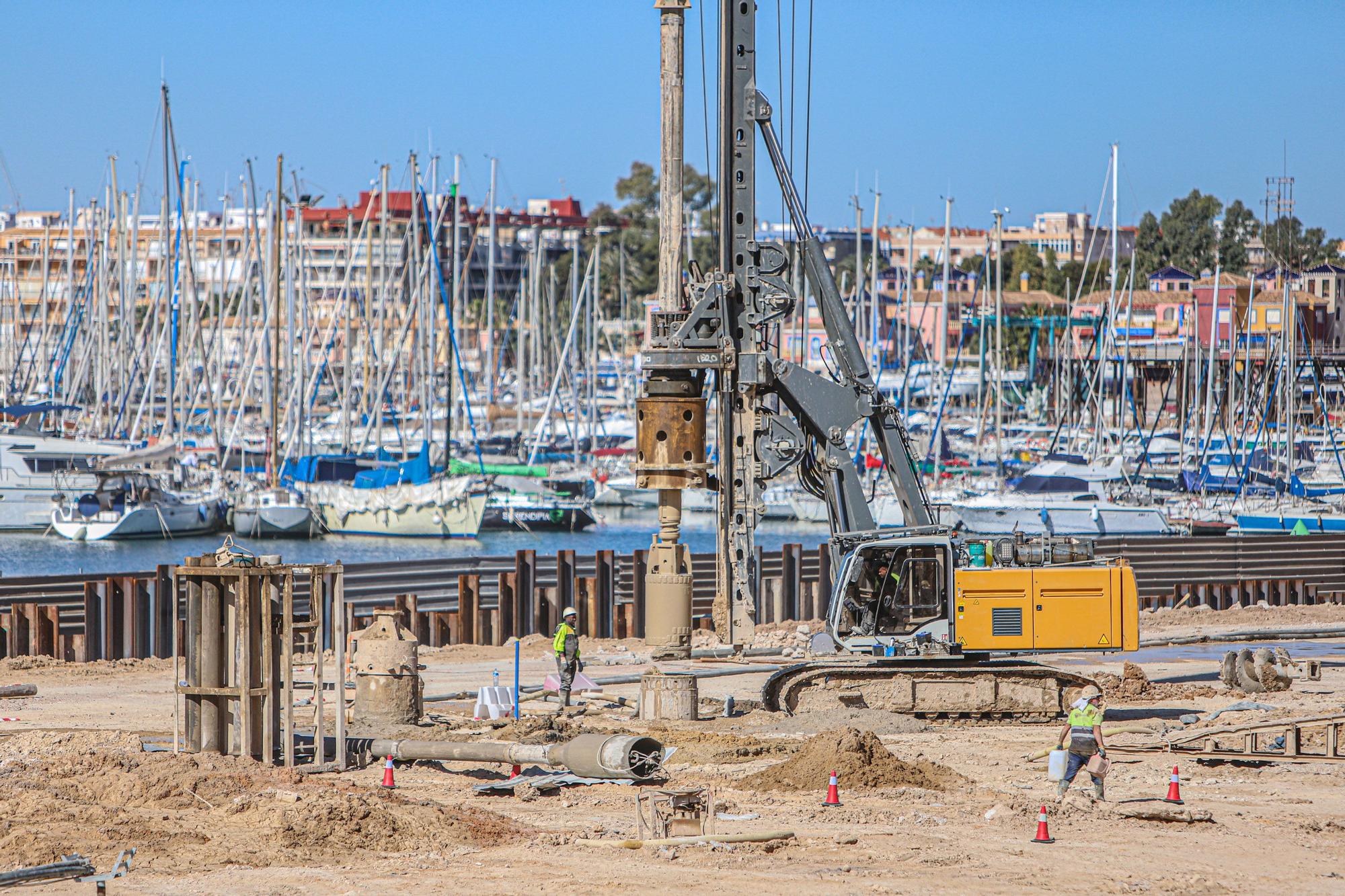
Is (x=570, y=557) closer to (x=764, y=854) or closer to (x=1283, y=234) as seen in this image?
(x=764, y=854)

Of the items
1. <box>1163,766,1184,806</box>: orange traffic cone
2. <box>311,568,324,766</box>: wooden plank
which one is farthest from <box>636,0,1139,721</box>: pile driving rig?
<box>311,568,324,766</box>: wooden plank

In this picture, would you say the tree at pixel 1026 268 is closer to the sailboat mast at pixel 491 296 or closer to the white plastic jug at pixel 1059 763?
the sailboat mast at pixel 491 296

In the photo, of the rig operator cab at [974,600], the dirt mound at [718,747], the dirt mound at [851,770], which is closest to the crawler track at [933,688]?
the rig operator cab at [974,600]

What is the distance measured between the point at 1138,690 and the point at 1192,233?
140 m

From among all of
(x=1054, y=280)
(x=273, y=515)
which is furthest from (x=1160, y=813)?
(x=1054, y=280)

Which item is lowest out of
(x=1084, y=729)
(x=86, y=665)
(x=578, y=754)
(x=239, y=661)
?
(x=86, y=665)

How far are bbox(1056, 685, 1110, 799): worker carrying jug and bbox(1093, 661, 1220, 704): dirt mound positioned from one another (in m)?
7.31

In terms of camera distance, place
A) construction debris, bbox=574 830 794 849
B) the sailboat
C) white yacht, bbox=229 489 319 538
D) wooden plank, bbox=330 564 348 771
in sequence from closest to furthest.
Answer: construction debris, bbox=574 830 794 849 < wooden plank, bbox=330 564 348 771 < white yacht, bbox=229 489 319 538 < the sailboat

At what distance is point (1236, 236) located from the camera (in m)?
158

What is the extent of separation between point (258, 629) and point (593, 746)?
3.50 meters

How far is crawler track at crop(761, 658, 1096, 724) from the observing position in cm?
2069

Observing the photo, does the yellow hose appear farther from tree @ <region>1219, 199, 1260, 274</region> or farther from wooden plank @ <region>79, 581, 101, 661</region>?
tree @ <region>1219, 199, 1260, 274</region>

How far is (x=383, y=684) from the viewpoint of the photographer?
1897cm

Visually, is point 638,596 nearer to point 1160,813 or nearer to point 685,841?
point 1160,813
